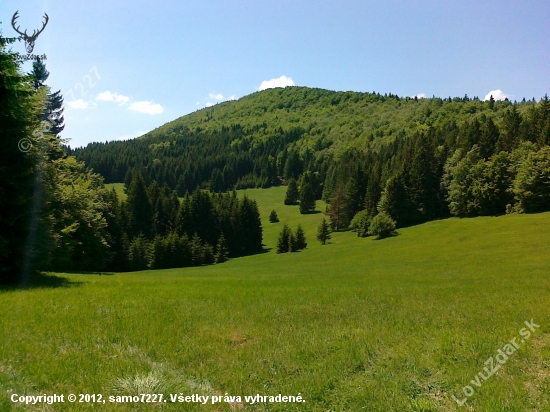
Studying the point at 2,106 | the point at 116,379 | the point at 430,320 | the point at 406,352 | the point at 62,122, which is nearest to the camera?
the point at 116,379

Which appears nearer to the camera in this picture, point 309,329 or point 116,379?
point 116,379

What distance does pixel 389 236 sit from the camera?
79.4m

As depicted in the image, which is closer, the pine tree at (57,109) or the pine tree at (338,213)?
the pine tree at (57,109)

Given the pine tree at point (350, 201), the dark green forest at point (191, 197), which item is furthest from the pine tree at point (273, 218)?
the pine tree at point (350, 201)

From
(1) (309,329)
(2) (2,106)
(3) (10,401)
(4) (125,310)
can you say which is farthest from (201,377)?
(2) (2,106)

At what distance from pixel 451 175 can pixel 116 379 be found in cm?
9492

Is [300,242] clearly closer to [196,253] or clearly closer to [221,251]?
[221,251]

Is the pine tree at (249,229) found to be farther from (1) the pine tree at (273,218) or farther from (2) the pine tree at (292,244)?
(1) the pine tree at (273,218)

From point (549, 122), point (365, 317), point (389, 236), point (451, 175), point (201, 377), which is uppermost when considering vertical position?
point (549, 122)

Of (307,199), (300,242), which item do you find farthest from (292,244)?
(307,199)

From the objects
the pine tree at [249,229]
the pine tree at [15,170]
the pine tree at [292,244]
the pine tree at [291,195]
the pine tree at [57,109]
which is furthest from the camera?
the pine tree at [291,195]

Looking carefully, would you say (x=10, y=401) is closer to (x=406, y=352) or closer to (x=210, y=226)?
(x=406, y=352)

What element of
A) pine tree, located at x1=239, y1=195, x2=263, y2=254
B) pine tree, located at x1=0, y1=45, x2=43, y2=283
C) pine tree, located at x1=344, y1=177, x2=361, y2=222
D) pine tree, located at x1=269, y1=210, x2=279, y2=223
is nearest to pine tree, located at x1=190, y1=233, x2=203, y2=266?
pine tree, located at x1=239, y1=195, x2=263, y2=254

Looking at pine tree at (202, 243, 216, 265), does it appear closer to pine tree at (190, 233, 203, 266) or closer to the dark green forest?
the dark green forest
